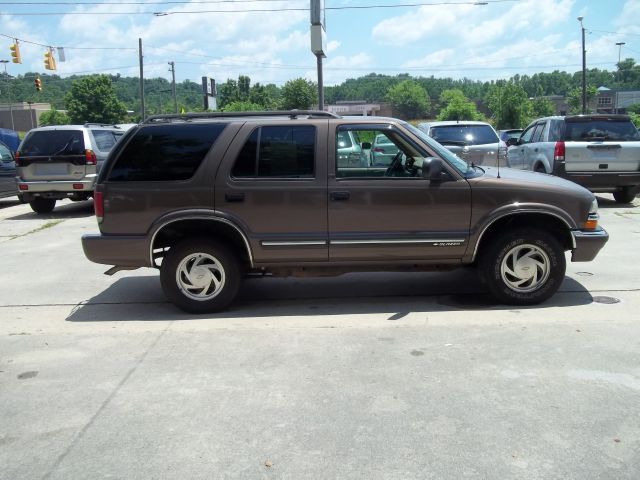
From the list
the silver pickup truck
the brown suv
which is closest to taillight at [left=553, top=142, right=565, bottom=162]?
the silver pickup truck

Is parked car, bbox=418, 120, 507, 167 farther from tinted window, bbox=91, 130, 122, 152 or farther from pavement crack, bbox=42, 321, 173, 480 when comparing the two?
pavement crack, bbox=42, 321, 173, 480

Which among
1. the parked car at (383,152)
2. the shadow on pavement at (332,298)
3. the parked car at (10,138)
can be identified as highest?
the parked car at (10,138)

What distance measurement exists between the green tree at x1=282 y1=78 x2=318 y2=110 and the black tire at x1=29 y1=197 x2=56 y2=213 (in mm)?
68009

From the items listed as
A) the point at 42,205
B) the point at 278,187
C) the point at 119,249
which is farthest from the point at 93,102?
the point at 278,187

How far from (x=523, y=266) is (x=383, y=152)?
1.71m

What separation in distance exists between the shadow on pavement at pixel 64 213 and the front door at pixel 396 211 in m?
9.27

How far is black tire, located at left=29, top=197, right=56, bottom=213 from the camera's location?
13.5m

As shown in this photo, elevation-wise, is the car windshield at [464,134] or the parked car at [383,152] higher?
the car windshield at [464,134]

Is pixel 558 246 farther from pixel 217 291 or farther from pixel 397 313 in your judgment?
pixel 217 291

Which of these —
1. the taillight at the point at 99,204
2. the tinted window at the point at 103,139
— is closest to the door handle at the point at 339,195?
the taillight at the point at 99,204

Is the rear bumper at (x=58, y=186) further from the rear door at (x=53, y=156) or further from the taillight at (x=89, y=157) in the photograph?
the taillight at (x=89, y=157)

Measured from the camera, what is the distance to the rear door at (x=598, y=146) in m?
11.5

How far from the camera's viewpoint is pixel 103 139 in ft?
44.7

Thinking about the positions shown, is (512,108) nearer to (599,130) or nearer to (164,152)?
(599,130)
